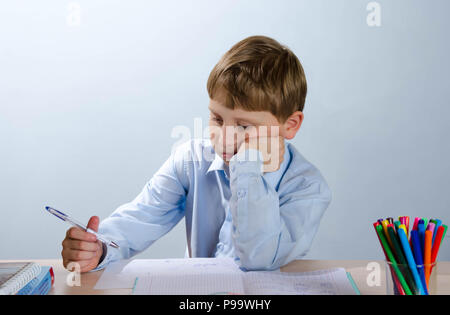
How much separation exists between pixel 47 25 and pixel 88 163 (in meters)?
0.60

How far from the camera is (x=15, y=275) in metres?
0.75

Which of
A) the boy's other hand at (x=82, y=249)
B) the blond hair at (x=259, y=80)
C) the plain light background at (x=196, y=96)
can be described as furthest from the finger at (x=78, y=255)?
the plain light background at (x=196, y=96)

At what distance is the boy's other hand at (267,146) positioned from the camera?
3.28 ft

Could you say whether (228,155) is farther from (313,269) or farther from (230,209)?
(313,269)

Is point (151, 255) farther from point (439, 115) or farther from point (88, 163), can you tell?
point (439, 115)

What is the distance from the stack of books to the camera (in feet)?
2.33

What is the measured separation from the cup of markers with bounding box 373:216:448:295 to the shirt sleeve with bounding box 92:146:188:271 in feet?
1.90

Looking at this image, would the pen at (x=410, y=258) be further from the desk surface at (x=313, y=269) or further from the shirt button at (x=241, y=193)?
the shirt button at (x=241, y=193)

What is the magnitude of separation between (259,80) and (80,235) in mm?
472

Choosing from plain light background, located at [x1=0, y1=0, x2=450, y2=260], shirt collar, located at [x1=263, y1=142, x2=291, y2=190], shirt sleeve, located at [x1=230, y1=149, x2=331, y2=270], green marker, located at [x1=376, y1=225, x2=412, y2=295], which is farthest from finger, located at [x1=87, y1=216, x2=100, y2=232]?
plain light background, located at [x1=0, y1=0, x2=450, y2=260]

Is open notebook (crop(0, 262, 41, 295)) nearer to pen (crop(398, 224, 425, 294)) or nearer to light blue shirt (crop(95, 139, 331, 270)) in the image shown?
light blue shirt (crop(95, 139, 331, 270))

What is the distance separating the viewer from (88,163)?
210cm

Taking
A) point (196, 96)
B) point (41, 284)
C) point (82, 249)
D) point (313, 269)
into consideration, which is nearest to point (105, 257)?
point (82, 249)
